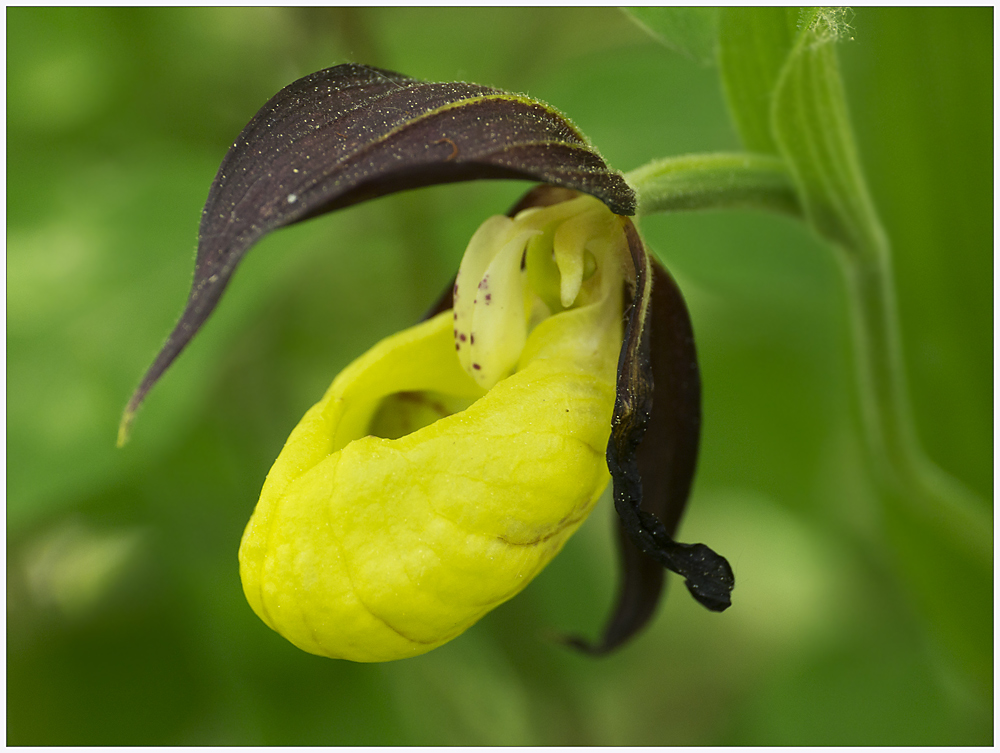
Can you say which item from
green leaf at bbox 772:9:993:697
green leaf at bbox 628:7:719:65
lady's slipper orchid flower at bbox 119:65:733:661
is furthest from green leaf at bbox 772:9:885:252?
lady's slipper orchid flower at bbox 119:65:733:661

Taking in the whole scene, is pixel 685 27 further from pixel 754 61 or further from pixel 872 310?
pixel 872 310

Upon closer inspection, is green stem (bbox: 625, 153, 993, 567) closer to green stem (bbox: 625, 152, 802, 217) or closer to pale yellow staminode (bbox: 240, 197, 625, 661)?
green stem (bbox: 625, 152, 802, 217)

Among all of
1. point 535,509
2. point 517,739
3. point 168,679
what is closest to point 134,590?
point 168,679

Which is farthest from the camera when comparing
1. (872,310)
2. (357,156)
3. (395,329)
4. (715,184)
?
(395,329)

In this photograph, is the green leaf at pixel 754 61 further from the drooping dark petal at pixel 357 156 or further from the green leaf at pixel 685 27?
the drooping dark petal at pixel 357 156

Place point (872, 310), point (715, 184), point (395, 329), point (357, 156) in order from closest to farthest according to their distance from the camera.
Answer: point (357, 156) → point (715, 184) → point (872, 310) → point (395, 329)

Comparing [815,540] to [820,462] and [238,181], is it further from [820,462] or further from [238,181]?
[238,181]

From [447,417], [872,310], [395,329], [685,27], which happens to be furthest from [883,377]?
[395,329]
